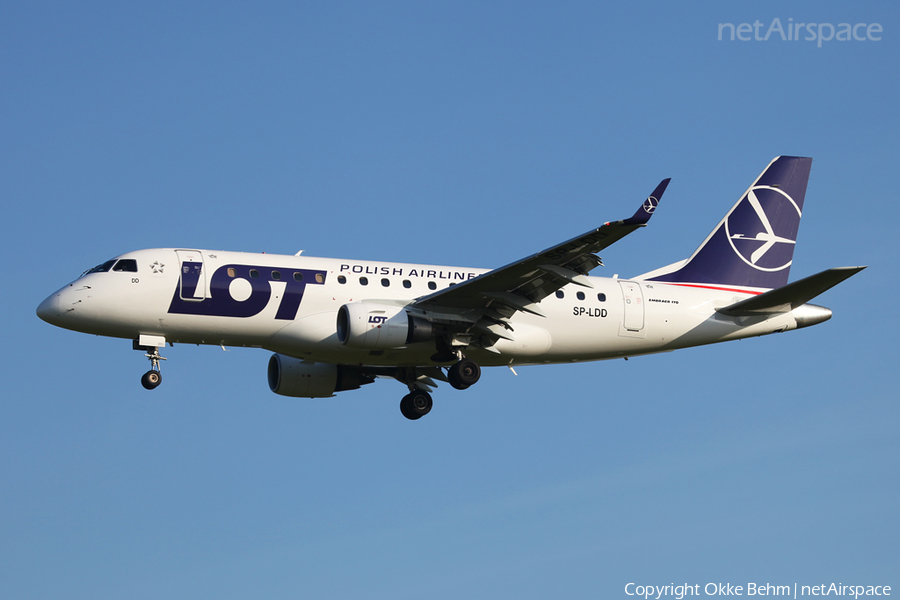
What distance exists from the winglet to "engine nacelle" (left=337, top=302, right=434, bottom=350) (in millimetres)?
7900

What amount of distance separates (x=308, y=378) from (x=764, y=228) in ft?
55.4

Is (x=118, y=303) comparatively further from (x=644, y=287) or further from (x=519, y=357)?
(x=644, y=287)

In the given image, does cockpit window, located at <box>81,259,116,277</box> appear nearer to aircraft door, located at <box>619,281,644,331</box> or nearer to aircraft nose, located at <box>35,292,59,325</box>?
aircraft nose, located at <box>35,292,59,325</box>

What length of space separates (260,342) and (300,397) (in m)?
5.02

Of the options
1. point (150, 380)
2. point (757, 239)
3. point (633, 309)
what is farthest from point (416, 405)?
point (757, 239)

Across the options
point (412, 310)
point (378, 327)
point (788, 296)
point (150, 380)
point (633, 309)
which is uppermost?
point (788, 296)

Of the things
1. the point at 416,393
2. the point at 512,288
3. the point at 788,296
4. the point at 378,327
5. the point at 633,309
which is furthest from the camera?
the point at 416,393

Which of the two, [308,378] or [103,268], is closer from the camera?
[103,268]

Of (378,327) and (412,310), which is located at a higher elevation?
(412,310)

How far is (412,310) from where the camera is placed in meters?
30.1

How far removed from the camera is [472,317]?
30.6 meters

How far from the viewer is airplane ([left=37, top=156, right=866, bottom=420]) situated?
29.2 meters

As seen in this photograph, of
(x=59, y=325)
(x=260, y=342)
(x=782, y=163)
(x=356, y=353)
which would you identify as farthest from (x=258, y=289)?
(x=782, y=163)

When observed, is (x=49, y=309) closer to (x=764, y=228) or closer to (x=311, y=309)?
(x=311, y=309)
